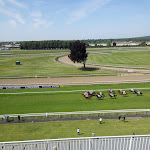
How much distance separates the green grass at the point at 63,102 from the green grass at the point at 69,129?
3460 millimetres

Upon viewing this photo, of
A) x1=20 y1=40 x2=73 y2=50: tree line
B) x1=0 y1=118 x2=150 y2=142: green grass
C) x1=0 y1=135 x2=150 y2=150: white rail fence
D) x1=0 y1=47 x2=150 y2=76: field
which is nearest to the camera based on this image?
x1=0 y1=135 x2=150 y2=150: white rail fence

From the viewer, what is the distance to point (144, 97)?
24484 millimetres

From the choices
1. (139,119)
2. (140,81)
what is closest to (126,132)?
(139,119)

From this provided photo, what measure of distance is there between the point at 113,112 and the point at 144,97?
8217mm

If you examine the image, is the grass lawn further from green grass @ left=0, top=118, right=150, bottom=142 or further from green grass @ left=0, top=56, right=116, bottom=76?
green grass @ left=0, top=118, right=150, bottom=142

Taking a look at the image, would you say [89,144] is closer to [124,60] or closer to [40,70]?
[40,70]

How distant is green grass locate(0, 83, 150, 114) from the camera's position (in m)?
21.1

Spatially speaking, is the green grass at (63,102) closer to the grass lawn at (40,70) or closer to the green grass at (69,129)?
the green grass at (69,129)

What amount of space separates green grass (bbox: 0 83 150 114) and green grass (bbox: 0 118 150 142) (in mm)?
3460

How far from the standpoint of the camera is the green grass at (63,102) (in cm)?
2112

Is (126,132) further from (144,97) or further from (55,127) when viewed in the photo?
(144,97)

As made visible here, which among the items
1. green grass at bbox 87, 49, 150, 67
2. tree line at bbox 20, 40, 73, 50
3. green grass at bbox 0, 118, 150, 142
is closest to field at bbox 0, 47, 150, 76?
green grass at bbox 87, 49, 150, 67

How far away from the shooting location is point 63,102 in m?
23.1

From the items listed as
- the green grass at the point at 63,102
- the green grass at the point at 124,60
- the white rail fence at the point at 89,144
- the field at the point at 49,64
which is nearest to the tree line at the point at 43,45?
the field at the point at 49,64
